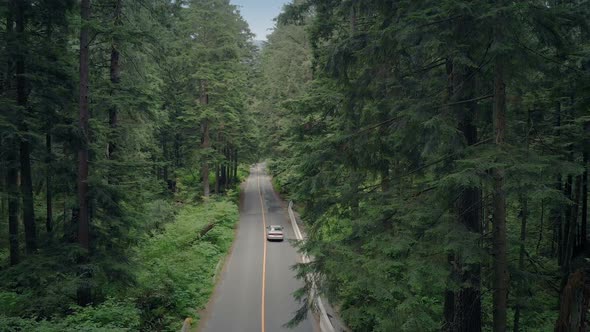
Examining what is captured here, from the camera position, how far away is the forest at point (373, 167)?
6.95 meters

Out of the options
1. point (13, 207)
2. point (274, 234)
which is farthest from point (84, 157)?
point (274, 234)

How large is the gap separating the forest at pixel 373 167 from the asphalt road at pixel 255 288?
1138mm

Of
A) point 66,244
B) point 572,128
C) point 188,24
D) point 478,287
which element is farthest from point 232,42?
point 478,287

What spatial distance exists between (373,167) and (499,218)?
442 cm

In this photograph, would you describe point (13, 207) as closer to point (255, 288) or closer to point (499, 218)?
point (255, 288)

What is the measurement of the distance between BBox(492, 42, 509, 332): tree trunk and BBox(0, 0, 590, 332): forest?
3 centimetres

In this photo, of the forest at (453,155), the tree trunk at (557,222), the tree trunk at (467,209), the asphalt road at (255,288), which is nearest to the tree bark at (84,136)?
the asphalt road at (255,288)

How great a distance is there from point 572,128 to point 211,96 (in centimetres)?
2914

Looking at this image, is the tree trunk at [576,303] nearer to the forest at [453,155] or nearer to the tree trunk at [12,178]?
the forest at [453,155]

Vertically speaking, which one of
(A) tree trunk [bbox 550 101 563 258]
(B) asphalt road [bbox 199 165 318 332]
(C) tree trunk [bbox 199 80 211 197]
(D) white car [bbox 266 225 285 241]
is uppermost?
(C) tree trunk [bbox 199 80 211 197]

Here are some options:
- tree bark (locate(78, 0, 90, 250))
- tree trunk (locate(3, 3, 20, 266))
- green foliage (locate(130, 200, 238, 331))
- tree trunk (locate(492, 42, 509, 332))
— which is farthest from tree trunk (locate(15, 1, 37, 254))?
tree trunk (locate(492, 42, 509, 332))

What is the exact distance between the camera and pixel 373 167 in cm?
1143

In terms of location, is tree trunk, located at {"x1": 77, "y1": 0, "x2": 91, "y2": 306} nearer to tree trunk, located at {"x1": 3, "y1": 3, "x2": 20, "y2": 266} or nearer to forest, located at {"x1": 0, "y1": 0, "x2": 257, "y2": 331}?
forest, located at {"x1": 0, "y1": 0, "x2": 257, "y2": 331}

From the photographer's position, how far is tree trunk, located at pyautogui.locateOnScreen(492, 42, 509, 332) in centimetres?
682
